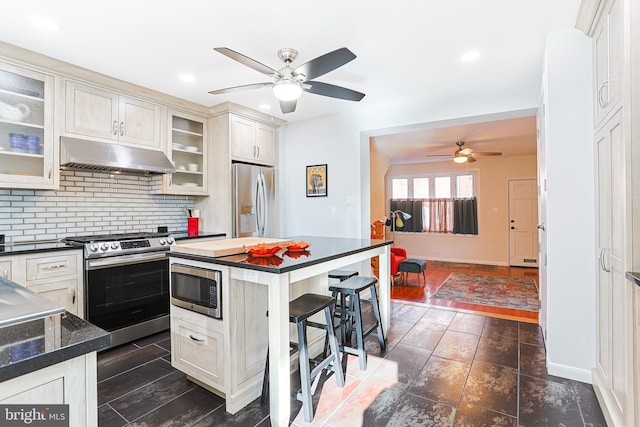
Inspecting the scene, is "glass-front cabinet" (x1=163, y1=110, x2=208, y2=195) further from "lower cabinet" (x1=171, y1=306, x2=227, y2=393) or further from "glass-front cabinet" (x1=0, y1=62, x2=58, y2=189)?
"lower cabinet" (x1=171, y1=306, x2=227, y2=393)

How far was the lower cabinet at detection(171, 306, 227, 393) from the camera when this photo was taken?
2016 millimetres

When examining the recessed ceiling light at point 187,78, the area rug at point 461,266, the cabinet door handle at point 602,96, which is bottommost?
the area rug at point 461,266

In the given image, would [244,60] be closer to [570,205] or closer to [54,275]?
[54,275]

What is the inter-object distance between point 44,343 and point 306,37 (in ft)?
7.75

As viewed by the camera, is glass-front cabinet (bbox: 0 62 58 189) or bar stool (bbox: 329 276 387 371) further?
glass-front cabinet (bbox: 0 62 58 189)

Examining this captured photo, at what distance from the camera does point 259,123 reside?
442 cm

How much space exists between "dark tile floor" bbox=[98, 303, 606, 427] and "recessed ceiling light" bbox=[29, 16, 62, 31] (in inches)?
97.8

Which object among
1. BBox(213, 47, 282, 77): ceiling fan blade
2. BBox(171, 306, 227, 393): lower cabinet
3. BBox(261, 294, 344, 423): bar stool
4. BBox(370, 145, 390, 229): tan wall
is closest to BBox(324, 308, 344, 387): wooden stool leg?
BBox(261, 294, 344, 423): bar stool

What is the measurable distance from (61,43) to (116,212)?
1697mm

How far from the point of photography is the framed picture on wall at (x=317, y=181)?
4.48m

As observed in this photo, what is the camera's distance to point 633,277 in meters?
1.40

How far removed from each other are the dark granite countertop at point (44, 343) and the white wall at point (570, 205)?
2694 millimetres

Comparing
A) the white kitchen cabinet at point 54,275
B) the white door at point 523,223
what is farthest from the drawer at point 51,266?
the white door at point 523,223

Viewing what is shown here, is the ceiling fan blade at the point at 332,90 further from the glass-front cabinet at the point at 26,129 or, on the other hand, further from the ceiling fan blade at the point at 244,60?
the glass-front cabinet at the point at 26,129
